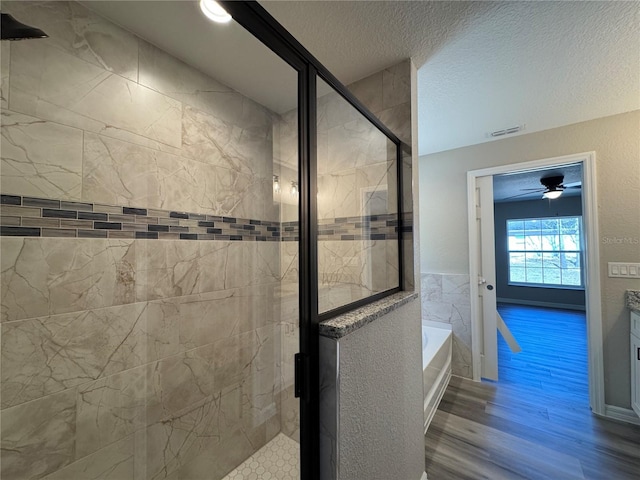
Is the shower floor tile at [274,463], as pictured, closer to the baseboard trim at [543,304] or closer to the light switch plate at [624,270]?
the light switch plate at [624,270]

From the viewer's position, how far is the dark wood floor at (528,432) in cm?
159

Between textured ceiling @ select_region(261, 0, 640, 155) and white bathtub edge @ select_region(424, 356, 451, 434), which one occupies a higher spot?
textured ceiling @ select_region(261, 0, 640, 155)

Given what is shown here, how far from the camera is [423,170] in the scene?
307 cm

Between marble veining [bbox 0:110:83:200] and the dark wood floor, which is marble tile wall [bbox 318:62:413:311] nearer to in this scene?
marble veining [bbox 0:110:83:200]

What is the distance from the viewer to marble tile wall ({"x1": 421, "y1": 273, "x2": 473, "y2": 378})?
2672mm

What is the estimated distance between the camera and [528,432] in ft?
6.19

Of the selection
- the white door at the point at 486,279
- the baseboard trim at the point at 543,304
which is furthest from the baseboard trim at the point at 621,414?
the baseboard trim at the point at 543,304

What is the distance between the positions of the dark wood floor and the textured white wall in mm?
416

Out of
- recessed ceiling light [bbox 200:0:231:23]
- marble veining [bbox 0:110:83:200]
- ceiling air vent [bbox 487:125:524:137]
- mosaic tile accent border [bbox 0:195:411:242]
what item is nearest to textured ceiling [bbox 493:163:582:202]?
ceiling air vent [bbox 487:125:524:137]

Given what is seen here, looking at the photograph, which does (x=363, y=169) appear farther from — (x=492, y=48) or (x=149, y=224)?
(x=149, y=224)

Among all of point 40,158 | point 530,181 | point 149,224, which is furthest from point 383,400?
point 530,181

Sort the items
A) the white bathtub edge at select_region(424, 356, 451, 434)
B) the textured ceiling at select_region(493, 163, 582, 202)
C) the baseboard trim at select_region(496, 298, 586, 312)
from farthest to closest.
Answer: the baseboard trim at select_region(496, 298, 586, 312), the textured ceiling at select_region(493, 163, 582, 202), the white bathtub edge at select_region(424, 356, 451, 434)

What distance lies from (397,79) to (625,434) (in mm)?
2965

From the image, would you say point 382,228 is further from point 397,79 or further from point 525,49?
point 525,49
